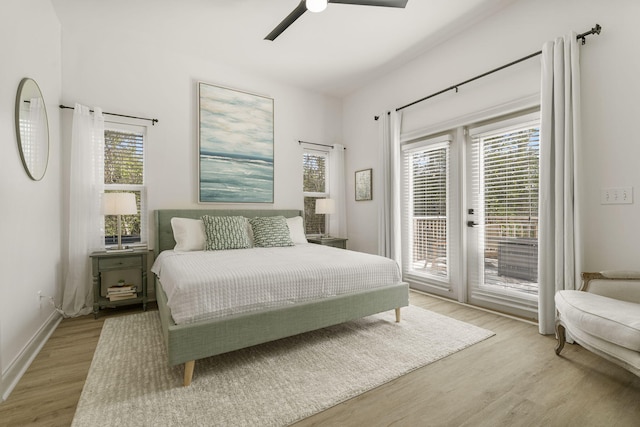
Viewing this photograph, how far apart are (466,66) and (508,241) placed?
1.93m

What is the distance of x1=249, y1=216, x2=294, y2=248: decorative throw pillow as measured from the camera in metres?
3.57

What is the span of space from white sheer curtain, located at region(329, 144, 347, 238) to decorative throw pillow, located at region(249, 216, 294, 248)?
4.40ft

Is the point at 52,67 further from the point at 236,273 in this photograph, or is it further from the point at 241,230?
the point at 236,273

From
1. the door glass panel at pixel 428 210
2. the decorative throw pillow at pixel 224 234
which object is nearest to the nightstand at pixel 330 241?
the door glass panel at pixel 428 210

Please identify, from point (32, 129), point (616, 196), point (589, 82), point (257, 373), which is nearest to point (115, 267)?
point (32, 129)

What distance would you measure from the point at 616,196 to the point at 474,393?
1871mm

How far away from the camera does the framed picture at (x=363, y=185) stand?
4.64 metres

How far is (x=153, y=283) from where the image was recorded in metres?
3.56

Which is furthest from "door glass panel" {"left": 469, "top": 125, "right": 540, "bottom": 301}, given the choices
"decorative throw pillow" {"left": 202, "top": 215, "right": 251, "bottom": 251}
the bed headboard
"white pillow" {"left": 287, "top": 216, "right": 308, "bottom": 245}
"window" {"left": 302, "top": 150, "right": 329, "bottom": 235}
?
the bed headboard

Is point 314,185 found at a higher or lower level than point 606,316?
higher

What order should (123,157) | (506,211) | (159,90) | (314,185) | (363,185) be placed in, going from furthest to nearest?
(314,185)
(363,185)
(159,90)
(123,157)
(506,211)

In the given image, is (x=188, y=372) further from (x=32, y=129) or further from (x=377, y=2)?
(x=377, y=2)

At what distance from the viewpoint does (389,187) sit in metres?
4.17

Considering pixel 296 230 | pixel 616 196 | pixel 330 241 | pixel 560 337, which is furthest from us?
pixel 330 241
